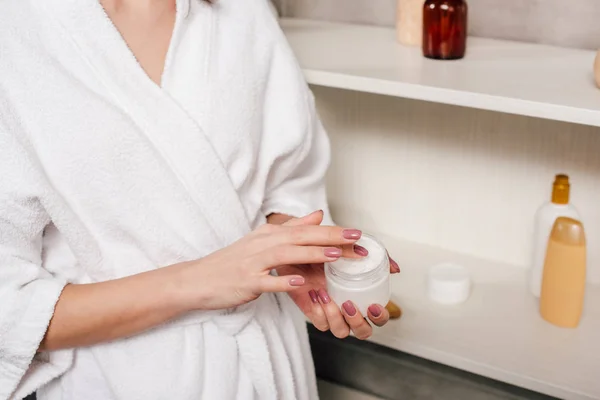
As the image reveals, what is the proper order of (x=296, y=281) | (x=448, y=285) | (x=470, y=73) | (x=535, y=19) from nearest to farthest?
1. (x=296, y=281)
2. (x=470, y=73)
3. (x=535, y=19)
4. (x=448, y=285)

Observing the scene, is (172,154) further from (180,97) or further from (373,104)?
(373,104)

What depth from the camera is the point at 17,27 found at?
0.83 meters

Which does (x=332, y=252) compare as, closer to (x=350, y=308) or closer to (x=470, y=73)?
(x=350, y=308)

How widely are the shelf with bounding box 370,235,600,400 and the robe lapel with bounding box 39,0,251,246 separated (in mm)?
451

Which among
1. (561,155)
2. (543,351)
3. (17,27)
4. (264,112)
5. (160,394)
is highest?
(17,27)

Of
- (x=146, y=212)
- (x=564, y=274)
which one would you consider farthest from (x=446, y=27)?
(x=146, y=212)

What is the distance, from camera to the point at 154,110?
87 centimetres

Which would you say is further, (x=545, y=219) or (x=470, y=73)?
(x=545, y=219)

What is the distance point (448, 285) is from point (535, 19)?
1.53 ft

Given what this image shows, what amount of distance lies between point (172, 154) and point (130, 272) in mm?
161

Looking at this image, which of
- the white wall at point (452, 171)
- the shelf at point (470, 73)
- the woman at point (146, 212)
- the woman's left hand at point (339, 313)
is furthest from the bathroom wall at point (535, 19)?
the woman's left hand at point (339, 313)

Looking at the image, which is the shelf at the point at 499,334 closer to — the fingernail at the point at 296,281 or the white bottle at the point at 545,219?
the white bottle at the point at 545,219

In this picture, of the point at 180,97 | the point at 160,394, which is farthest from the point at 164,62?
the point at 160,394

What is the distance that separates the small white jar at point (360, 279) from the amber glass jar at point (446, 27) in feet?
1.33
